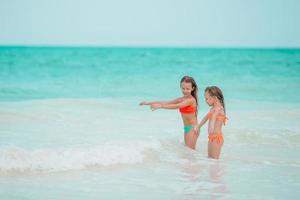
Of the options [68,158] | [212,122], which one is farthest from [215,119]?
[68,158]

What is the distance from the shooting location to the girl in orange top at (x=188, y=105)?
288 inches

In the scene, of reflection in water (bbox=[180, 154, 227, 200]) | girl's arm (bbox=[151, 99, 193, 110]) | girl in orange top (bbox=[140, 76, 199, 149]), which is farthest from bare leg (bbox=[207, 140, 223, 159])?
girl's arm (bbox=[151, 99, 193, 110])

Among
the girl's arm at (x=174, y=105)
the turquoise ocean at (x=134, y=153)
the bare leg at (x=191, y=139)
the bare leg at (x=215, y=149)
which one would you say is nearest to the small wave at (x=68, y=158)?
the turquoise ocean at (x=134, y=153)

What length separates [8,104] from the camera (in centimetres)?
1309

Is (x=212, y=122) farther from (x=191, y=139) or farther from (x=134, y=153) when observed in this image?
(x=134, y=153)

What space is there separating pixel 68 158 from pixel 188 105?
71.5 inches

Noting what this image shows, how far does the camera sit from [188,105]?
742 cm

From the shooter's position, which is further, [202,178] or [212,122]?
[212,122]

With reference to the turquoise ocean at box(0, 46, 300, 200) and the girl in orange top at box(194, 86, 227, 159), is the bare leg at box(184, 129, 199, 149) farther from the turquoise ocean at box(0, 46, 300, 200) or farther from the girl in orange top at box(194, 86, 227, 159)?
the girl in orange top at box(194, 86, 227, 159)

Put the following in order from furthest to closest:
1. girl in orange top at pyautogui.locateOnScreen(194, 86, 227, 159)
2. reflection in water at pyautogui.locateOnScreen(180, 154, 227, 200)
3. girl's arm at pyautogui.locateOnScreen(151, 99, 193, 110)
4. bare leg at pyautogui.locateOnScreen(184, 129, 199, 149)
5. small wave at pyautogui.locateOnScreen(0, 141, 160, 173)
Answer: bare leg at pyautogui.locateOnScreen(184, 129, 199, 149) → girl's arm at pyautogui.locateOnScreen(151, 99, 193, 110) → girl in orange top at pyautogui.locateOnScreen(194, 86, 227, 159) → small wave at pyautogui.locateOnScreen(0, 141, 160, 173) → reflection in water at pyautogui.locateOnScreen(180, 154, 227, 200)

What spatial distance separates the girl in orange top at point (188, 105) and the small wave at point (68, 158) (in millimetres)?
589

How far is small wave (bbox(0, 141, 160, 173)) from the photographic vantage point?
641cm

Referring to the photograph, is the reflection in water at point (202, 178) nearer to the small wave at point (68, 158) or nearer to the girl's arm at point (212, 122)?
the girl's arm at point (212, 122)

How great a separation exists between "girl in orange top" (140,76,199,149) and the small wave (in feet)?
1.93
